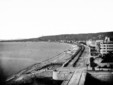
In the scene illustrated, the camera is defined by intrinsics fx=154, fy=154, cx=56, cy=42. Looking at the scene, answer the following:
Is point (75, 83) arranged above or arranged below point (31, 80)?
above

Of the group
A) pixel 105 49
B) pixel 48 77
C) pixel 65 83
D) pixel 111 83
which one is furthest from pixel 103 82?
pixel 105 49

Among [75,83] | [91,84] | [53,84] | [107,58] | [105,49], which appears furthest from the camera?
[105,49]

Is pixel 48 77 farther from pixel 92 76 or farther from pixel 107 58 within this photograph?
pixel 107 58

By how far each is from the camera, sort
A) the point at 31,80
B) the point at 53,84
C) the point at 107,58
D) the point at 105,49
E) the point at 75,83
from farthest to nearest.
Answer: the point at 105,49
the point at 107,58
the point at 31,80
the point at 53,84
the point at 75,83

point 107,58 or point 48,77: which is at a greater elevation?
point 107,58

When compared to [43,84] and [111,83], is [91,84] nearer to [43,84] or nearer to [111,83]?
[111,83]

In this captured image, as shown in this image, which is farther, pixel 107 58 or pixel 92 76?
pixel 107 58

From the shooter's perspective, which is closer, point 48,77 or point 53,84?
point 53,84

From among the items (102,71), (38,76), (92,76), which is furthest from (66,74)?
(38,76)

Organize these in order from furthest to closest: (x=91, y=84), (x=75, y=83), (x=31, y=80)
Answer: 1. (x=31, y=80)
2. (x=91, y=84)
3. (x=75, y=83)
